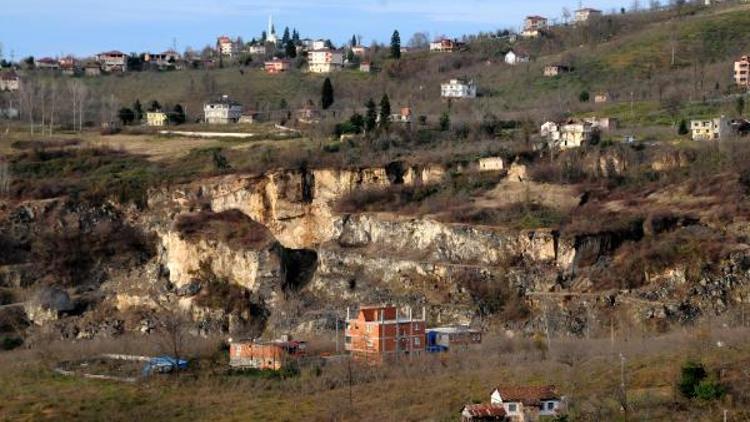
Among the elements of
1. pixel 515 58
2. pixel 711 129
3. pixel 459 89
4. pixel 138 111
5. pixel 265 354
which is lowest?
pixel 265 354

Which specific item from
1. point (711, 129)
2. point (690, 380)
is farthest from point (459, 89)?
point (690, 380)

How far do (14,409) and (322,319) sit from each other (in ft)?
36.3

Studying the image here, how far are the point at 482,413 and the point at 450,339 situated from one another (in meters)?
8.59

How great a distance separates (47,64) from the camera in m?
87.1

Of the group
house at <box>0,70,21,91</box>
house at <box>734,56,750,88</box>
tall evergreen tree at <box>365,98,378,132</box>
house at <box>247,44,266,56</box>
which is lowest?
tall evergreen tree at <box>365,98,378,132</box>

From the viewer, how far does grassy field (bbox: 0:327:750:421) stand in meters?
31.2

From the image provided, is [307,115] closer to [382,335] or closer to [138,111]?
[138,111]

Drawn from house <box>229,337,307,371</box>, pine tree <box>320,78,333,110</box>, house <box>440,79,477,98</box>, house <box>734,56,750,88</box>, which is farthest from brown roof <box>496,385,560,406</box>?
house <box>440,79,477,98</box>

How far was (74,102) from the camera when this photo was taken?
6794cm

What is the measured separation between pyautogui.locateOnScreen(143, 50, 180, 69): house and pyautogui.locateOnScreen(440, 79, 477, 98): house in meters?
20.1

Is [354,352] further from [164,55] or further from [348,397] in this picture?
[164,55]

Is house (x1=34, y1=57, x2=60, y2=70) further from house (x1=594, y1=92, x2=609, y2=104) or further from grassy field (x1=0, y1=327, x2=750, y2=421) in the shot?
grassy field (x1=0, y1=327, x2=750, y2=421)

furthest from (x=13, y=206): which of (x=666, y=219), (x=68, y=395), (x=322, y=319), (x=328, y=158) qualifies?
(x=666, y=219)

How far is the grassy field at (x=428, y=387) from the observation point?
1230 inches
